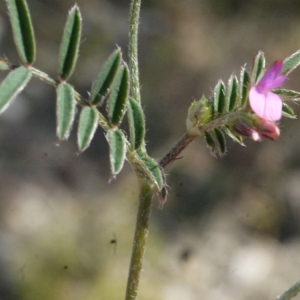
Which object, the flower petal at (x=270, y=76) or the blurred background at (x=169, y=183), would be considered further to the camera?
the blurred background at (x=169, y=183)

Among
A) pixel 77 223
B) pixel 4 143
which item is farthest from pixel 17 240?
pixel 4 143

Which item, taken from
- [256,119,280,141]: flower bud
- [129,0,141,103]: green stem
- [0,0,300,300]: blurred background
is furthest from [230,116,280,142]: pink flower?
[0,0,300,300]: blurred background

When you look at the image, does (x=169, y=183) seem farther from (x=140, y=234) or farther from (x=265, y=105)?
(x=265, y=105)

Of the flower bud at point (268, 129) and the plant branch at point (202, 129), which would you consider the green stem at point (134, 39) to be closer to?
the plant branch at point (202, 129)

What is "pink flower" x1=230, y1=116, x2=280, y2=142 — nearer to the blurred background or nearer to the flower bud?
the flower bud

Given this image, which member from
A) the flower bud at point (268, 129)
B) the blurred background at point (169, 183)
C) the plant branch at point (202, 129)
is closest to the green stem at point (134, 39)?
the plant branch at point (202, 129)

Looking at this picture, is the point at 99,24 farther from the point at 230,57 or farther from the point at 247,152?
the point at 247,152

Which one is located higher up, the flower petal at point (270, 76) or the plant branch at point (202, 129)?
the flower petal at point (270, 76)
